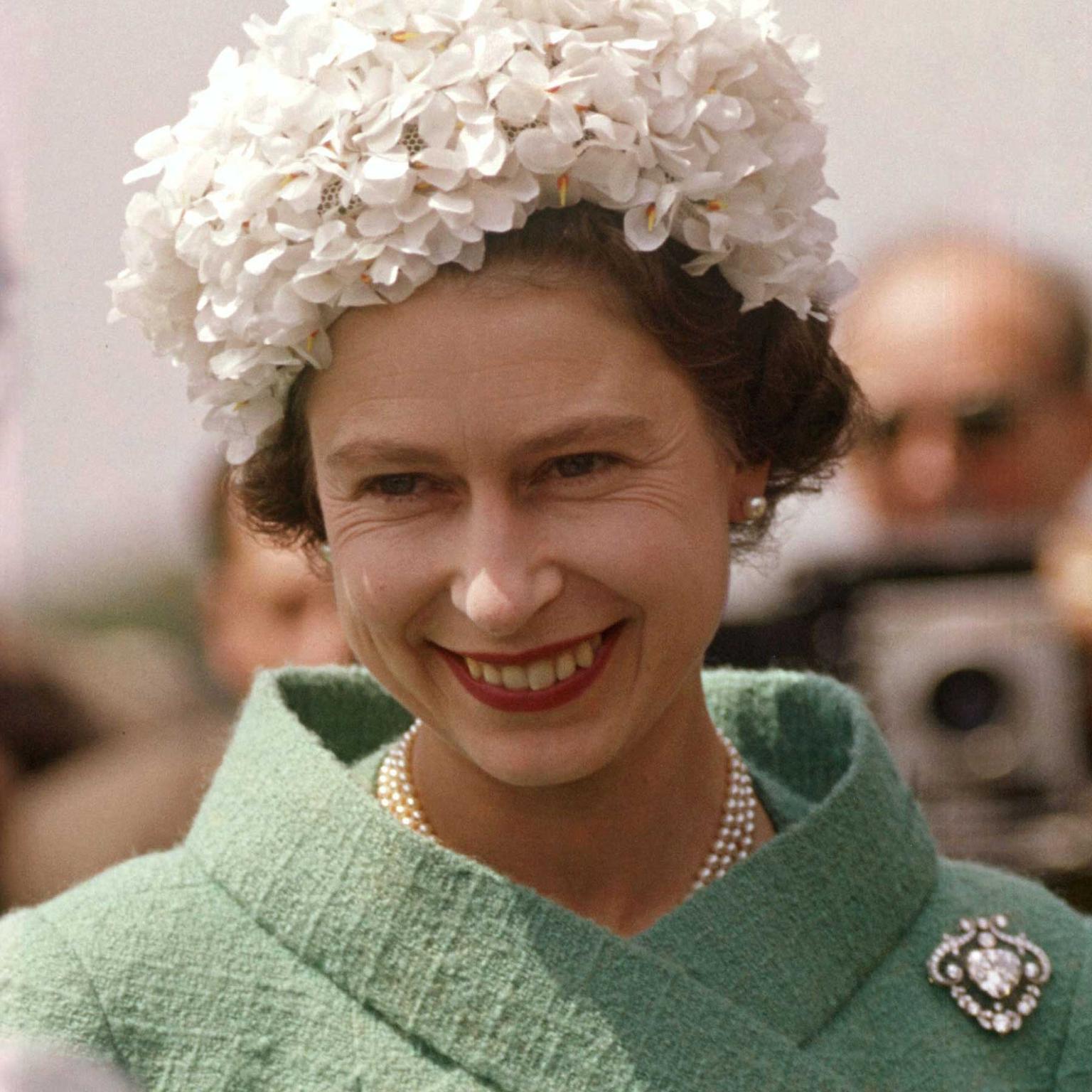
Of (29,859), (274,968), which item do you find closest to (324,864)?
(274,968)

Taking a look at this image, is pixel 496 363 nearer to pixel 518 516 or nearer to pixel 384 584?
pixel 518 516

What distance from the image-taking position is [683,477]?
2156mm

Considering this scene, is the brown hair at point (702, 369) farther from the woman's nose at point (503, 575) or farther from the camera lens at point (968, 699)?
the camera lens at point (968, 699)

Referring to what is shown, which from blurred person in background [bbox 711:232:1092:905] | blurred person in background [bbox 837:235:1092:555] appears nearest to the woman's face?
blurred person in background [bbox 711:232:1092:905]

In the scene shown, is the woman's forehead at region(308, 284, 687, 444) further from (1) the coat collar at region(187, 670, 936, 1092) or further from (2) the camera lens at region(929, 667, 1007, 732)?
(2) the camera lens at region(929, 667, 1007, 732)

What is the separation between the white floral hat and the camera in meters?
2.02

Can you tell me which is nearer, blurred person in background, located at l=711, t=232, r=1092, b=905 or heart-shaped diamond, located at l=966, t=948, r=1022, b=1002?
heart-shaped diamond, located at l=966, t=948, r=1022, b=1002

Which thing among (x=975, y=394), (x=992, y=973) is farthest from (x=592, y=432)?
(x=975, y=394)

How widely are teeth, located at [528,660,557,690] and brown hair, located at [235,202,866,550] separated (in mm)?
330

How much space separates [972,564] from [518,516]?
7.07ft

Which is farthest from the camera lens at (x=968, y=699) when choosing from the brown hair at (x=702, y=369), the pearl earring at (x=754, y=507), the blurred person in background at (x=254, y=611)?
the pearl earring at (x=754, y=507)

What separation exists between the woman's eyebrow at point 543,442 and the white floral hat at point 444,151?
0.38ft

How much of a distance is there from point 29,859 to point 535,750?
5.13 feet

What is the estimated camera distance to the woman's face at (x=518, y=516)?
2.03 metres
